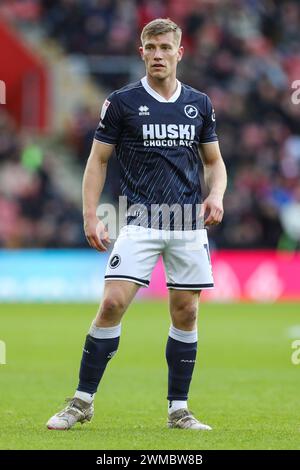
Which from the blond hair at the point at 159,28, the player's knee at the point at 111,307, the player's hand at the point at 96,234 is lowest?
the player's knee at the point at 111,307

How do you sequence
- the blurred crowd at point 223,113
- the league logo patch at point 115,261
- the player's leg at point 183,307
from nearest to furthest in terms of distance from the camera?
the league logo patch at point 115,261, the player's leg at point 183,307, the blurred crowd at point 223,113

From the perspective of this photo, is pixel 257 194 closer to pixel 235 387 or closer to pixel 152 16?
pixel 152 16

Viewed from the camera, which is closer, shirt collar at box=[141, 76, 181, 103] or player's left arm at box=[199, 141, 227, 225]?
player's left arm at box=[199, 141, 227, 225]

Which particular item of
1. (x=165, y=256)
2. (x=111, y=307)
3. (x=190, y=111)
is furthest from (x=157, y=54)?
(x=111, y=307)

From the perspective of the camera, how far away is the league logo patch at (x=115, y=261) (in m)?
7.39

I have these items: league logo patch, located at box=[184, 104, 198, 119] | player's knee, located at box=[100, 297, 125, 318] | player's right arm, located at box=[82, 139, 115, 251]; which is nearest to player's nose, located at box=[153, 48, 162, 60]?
league logo patch, located at box=[184, 104, 198, 119]

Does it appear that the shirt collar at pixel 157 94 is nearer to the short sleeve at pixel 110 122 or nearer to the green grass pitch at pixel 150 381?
the short sleeve at pixel 110 122

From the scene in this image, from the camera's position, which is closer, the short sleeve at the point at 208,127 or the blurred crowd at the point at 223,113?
the short sleeve at the point at 208,127

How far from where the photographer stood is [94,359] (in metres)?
7.41

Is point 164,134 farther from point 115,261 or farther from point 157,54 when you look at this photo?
point 115,261

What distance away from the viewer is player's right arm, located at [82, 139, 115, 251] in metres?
7.36

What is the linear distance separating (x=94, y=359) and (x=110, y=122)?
150 centimetres

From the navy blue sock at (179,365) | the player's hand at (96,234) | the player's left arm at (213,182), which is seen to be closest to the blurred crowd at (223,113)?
the player's left arm at (213,182)

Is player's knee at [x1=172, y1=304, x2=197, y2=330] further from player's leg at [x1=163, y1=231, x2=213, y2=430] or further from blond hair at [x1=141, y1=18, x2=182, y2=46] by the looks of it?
blond hair at [x1=141, y1=18, x2=182, y2=46]
